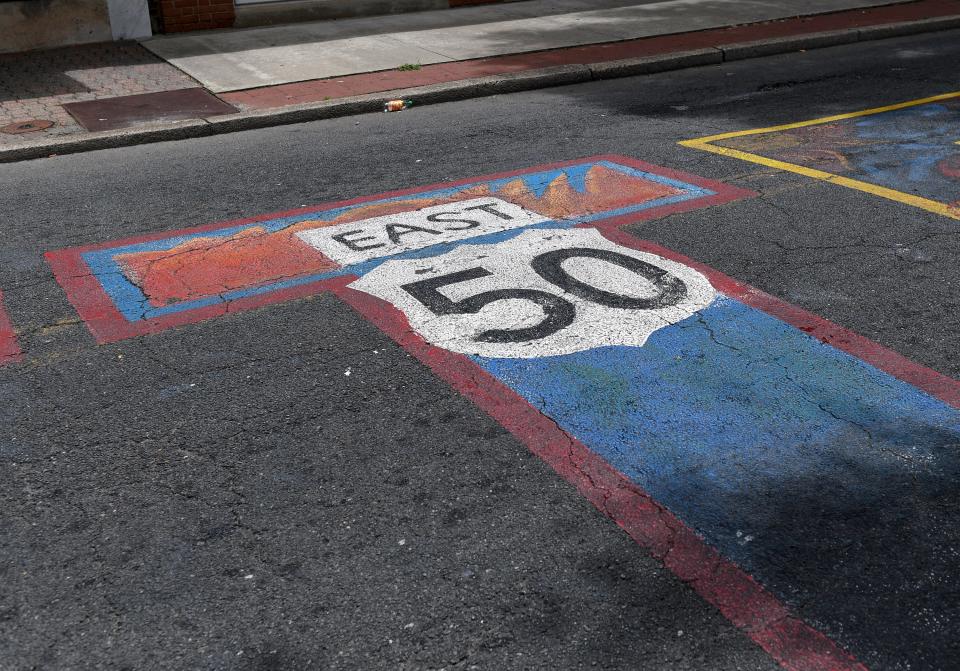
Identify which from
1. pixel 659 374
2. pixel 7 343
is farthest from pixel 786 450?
pixel 7 343

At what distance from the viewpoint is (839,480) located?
3785 millimetres

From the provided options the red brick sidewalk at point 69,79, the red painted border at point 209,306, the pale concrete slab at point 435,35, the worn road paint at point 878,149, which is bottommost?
the red painted border at point 209,306

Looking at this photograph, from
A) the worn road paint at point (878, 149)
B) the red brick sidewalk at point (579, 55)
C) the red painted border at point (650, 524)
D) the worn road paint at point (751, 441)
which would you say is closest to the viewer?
the red painted border at point (650, 524)

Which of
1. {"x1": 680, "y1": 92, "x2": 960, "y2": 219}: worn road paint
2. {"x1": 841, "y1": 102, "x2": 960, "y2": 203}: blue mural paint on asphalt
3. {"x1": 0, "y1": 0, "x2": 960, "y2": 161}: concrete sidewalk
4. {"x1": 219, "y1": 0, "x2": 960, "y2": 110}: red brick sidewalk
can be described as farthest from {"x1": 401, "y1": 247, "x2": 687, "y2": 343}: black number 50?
{"x1": 219, "y1": 0, "x2": 960, "y2": 110}: red brick sidewalk

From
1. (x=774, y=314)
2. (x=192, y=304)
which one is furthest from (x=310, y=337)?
(x=774, y=314)

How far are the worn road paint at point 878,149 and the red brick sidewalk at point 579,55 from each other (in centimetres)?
340

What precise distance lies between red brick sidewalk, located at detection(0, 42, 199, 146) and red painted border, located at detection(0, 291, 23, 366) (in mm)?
4259

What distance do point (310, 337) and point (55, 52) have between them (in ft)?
31.4

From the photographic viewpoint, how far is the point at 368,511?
12.0 feet

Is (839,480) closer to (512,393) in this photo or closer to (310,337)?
(512,393)

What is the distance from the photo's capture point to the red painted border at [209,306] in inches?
206

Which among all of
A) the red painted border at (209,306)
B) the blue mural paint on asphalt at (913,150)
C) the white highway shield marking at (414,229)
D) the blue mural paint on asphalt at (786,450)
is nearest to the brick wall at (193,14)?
the red painted border at (209,306)

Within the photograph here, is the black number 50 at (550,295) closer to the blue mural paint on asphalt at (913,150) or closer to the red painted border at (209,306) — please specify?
the red painted border at (209,306)

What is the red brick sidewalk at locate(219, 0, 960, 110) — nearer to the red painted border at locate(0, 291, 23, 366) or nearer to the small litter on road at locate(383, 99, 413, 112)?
the small litter on road at locate(383, 99, 413, 112)
